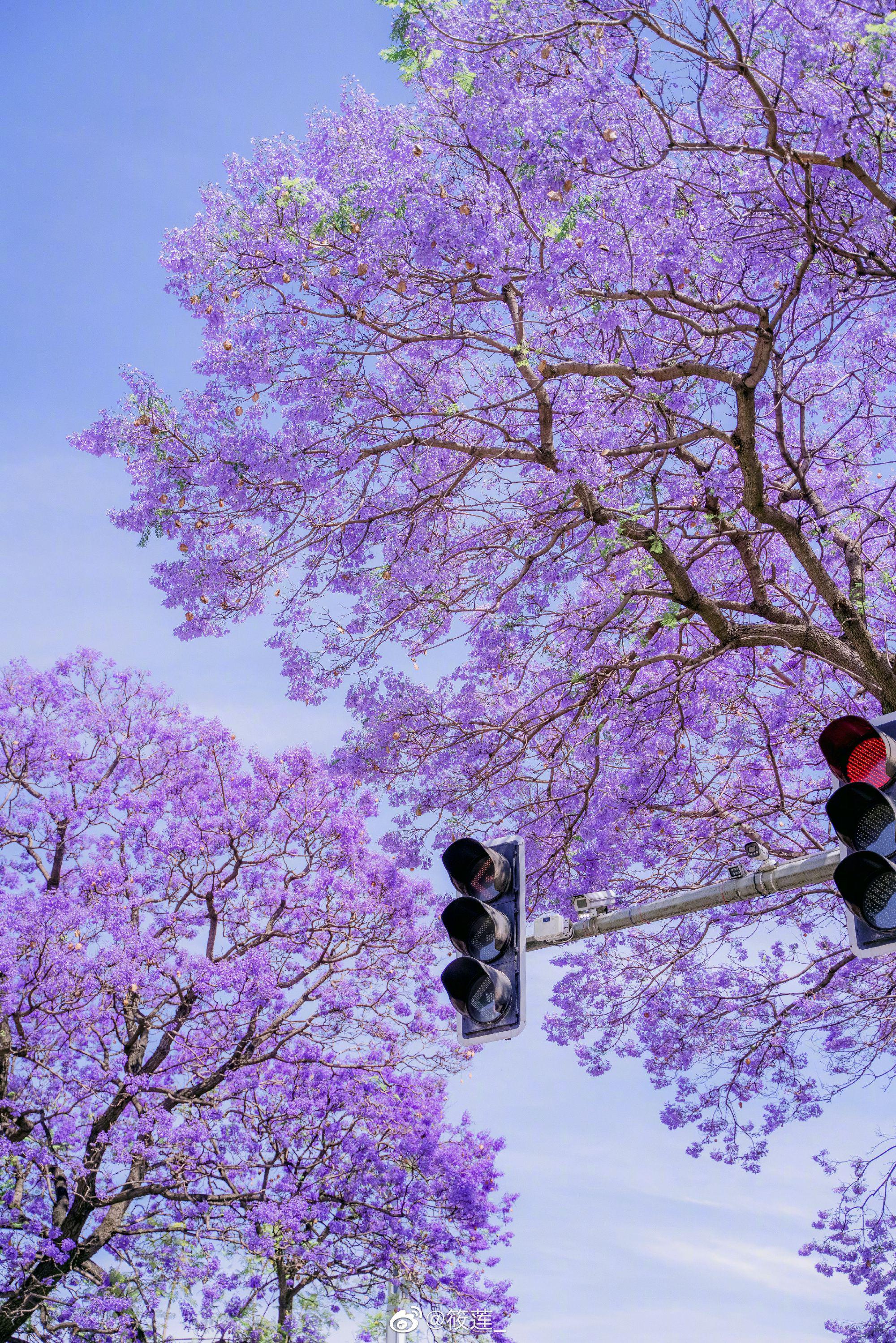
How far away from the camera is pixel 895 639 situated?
29.1ft

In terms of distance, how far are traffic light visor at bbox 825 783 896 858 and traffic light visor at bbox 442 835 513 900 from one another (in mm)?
1112

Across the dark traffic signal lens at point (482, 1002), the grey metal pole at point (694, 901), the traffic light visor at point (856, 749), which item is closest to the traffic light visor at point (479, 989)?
the dark traffic signal lens at point (482, 1002)

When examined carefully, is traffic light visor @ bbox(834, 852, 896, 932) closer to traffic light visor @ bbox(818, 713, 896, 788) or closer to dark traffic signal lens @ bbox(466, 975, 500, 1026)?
traffic light visor @ bbox(818, 713, 896, 788)

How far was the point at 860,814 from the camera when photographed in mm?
2900

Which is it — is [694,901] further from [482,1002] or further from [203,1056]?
[203,1056]

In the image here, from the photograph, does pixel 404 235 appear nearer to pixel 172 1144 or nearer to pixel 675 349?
pixel 675 349

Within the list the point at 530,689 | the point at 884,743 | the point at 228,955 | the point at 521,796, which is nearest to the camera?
the point at 884,743

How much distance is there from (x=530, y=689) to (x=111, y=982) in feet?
16.9

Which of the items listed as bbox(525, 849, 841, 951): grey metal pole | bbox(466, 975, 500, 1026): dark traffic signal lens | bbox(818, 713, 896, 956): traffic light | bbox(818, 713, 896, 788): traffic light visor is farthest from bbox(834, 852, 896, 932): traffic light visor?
bbox(466, 975, 500, 1026): dark traffic signal lens

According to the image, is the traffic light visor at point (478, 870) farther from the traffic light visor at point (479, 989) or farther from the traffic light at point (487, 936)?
the traffic light visor at point (479, 989)

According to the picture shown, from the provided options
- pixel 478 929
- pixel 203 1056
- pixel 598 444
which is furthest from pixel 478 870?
pixel 203 1056

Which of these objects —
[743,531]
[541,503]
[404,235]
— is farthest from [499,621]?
[404,235]

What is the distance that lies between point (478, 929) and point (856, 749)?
1280 millimetres

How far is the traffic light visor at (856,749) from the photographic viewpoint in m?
2.98
